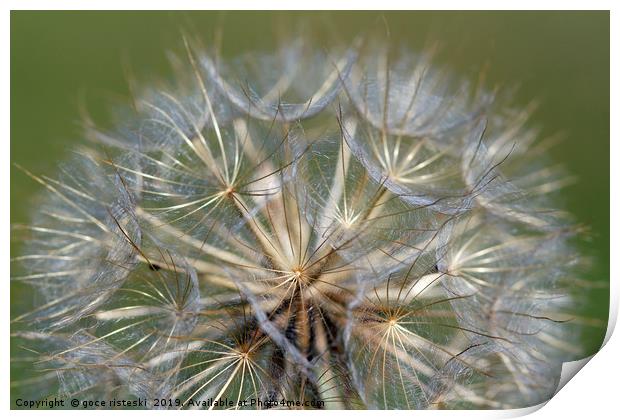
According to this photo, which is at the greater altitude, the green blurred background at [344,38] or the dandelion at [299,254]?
the green blurred background at [344,38]

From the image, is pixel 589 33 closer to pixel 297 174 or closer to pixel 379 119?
pixel 379 119

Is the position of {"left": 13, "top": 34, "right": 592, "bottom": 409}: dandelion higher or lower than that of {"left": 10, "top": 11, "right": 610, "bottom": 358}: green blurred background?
lower

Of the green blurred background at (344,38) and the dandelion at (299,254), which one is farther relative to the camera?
the green blurred background at (344,38)

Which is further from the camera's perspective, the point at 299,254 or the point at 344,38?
the point at 344,38

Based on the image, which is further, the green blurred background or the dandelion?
the green blurred background
